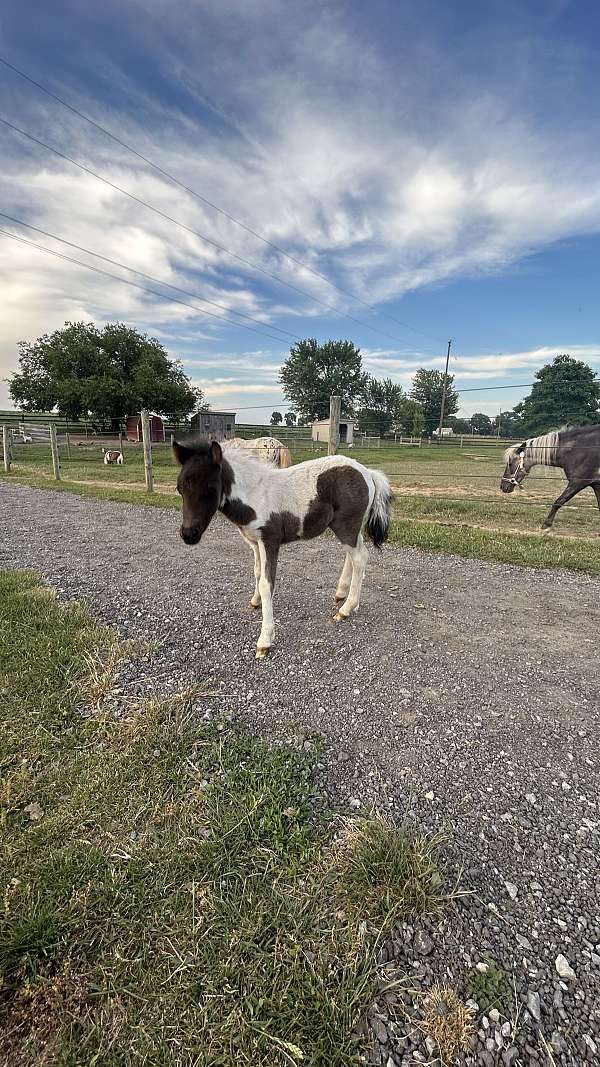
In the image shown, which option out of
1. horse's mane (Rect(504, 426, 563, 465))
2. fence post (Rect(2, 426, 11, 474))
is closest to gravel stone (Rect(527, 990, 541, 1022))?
horse's mane (Rect(504, 426, 563, 465))

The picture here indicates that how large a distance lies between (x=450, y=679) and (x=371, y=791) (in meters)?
1.19

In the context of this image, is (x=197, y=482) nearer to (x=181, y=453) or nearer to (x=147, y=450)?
(x=181, y=453)

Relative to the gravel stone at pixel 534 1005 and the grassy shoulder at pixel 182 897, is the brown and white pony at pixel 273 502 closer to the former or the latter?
the grassy shoulder at pixel 182 897

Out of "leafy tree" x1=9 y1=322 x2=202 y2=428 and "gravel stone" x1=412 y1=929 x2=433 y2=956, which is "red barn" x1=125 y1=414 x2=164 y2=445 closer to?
"leafy tree" x1=9 y1=322 x2=202 y2=428

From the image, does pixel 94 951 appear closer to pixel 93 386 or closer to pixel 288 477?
pixel 288 477

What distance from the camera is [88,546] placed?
19.6 feet

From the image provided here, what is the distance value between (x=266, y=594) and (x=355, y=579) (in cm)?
100

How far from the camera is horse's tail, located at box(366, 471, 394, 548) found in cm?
398

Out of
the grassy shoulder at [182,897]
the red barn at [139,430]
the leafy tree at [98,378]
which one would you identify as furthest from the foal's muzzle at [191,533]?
A: the leafy tree at [98,378]

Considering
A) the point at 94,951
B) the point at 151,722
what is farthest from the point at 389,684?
the point at 94,951

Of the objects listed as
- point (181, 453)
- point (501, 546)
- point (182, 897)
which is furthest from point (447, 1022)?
point (501, 546)

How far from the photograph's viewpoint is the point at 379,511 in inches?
157

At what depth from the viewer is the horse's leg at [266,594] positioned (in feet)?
10.6

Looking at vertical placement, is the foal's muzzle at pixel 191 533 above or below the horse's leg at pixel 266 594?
above
